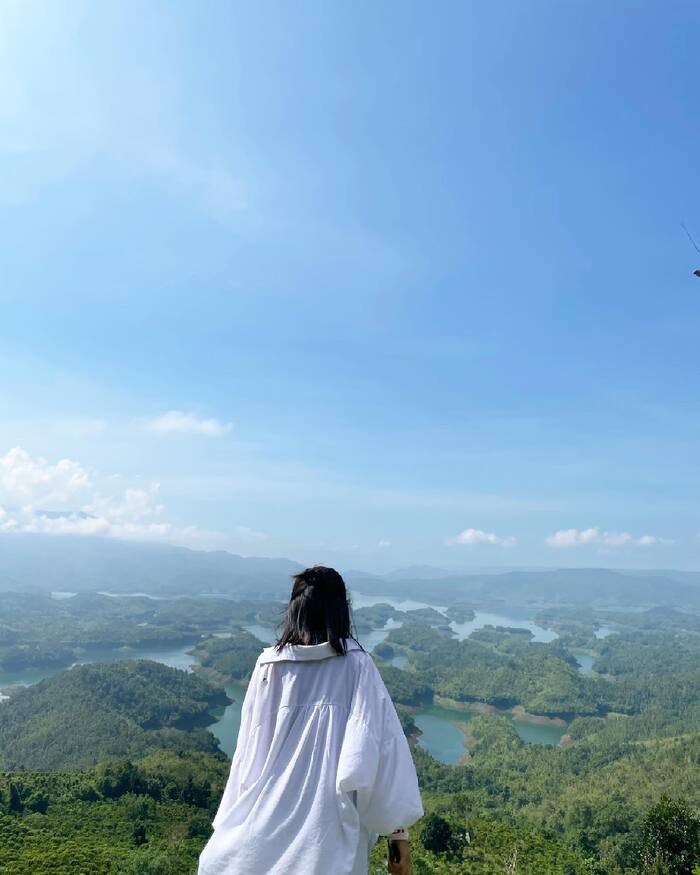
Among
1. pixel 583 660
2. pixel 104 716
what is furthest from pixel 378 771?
pixel 583 660

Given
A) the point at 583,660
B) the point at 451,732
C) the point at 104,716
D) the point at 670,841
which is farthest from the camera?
the point at 583,660

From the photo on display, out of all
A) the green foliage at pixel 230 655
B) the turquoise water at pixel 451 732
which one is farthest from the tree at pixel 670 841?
the green foliage at pixel 230 655

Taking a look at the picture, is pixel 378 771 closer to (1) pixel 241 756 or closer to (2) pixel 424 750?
(1) pixel 241 756

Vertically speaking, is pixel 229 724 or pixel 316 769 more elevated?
pixel 316 769

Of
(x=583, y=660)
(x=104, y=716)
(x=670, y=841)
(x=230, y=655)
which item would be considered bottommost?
(x=583, y=660)

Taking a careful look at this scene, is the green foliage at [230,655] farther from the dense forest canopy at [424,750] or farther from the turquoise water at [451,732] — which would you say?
the turquoise water at [451,732]

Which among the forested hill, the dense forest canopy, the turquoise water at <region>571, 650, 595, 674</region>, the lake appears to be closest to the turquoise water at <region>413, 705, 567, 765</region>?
the lake

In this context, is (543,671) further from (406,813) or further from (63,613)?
(63,613)
